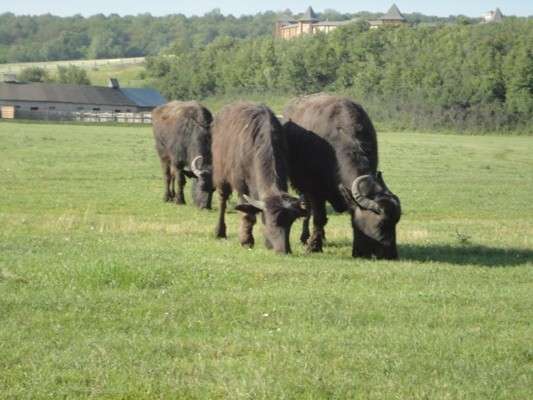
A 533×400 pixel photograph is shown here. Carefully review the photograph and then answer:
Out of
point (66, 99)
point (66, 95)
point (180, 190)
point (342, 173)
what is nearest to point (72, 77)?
point (66, 95)

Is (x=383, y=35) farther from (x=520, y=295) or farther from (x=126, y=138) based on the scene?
(x=520, y=295)

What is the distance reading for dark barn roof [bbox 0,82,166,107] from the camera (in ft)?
393

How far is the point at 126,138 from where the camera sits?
60.4 meters

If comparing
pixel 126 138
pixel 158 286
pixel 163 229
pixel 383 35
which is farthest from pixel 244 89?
pixel 158 286

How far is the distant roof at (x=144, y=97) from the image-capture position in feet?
409

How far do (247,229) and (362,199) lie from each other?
2.10 metres

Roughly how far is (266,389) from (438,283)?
5.63m

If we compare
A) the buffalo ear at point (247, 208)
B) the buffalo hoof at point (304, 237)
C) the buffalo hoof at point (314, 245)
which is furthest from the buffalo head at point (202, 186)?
the buffalo ear at point (247, 208)

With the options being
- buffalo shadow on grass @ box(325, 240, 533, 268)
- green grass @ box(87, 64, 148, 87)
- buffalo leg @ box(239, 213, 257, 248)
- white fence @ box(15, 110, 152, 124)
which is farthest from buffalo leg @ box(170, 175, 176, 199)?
green grass @ box(87, 64, 148, 87)

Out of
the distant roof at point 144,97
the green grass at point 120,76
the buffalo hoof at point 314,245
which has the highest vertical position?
the buffalo hoof at point 314,245

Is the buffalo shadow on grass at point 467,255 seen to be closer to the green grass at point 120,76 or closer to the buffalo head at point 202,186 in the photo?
the buffalo head at point 202,186

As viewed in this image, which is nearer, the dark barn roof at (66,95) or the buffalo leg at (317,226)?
the buffalo leg at (317,226)

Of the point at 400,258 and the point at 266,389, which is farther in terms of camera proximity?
the point at 400,258

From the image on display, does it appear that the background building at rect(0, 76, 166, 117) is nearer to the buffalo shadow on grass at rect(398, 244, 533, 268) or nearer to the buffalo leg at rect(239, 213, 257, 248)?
the buffalo leg at rect(239, 213, 257, 248)
